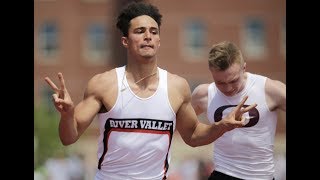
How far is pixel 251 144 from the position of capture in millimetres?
6812

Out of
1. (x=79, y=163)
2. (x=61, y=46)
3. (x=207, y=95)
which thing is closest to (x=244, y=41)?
(x=61, y=46)

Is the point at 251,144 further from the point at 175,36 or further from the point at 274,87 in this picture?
the point at 175,36

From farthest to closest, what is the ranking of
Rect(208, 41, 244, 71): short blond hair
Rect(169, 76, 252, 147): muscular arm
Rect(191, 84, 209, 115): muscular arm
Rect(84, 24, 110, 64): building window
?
Rect(84, 24, 110, 64): building window, Rect(191, 84, 209, 115): muscular arm, Rect(208, 41, 244, 71): short blond hair, Rect(169, 76, 252, 147): muscular arm

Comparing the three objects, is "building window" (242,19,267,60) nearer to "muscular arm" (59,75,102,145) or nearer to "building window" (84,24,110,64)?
"building window" (84,24,110,64)

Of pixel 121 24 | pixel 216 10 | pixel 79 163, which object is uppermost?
pixel 216 10

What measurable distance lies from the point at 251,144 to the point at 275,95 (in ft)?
1.80

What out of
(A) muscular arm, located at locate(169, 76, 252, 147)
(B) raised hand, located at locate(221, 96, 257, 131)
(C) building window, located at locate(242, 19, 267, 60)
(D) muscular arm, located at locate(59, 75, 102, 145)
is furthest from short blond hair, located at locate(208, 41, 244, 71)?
(C) building window, located at locate(242, 19, 267, 60)

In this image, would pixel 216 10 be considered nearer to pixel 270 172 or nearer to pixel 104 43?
pixel 104 43

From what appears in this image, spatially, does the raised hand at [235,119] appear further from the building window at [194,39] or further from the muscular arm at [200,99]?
the building window at [194,39]

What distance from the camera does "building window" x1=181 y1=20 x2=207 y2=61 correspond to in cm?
3813

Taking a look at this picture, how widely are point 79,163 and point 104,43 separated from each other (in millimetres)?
18635

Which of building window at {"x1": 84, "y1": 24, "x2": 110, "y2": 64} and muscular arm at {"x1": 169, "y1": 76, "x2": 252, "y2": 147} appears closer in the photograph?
muscular arm at {"x1": 169, "y1": 76, "x2": 252, "y2": 147}

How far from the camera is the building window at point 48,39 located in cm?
3991

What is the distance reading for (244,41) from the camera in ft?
127
